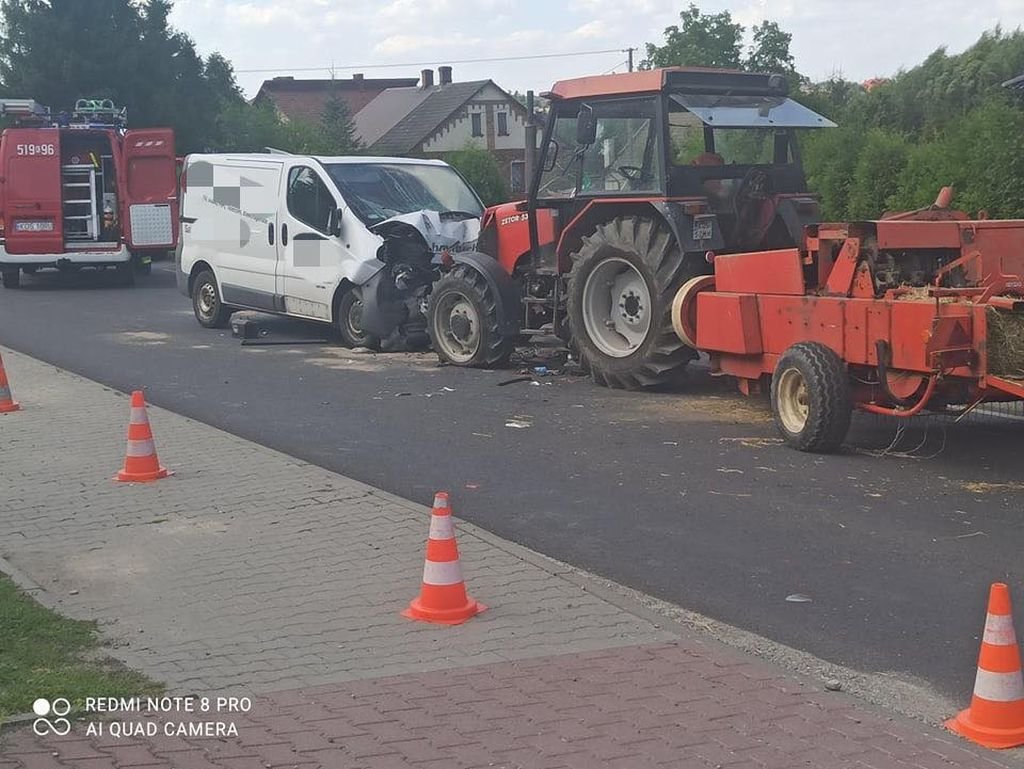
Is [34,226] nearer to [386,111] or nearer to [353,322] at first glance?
[353,322]

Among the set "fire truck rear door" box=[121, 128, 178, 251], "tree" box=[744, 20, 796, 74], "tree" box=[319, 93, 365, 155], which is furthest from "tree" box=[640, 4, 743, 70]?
"fire truck rear door" box=[121, 128, 178, 251]

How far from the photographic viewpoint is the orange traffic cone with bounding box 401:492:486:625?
19.1ft

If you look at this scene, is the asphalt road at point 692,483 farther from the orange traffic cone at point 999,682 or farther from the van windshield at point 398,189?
the van windshield at point 398,189

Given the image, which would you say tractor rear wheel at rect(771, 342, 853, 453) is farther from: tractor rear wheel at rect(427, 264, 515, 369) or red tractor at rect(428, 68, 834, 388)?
tractor rear wheel at rect(427, 264, 515, 369)

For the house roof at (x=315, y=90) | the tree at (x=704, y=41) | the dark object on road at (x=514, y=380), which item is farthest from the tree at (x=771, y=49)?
the house roof at (x=315, y=90)

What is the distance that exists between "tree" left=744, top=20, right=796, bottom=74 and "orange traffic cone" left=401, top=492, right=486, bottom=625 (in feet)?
125

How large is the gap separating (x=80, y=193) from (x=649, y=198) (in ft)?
51.7

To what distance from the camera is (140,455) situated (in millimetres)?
8656

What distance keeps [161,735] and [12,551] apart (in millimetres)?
2814

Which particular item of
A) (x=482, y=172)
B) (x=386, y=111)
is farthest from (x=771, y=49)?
(x=386, y=111)

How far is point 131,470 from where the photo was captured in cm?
865

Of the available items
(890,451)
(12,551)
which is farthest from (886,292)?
(12,551)

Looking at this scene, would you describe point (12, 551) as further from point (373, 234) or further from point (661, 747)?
point (373, 234)

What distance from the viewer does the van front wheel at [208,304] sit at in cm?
1738
